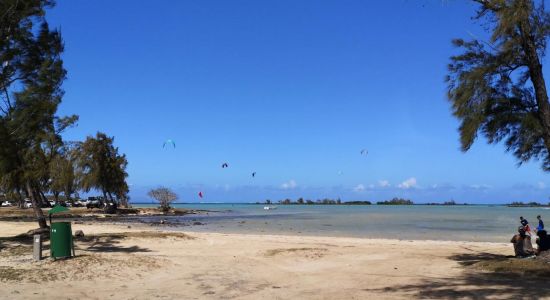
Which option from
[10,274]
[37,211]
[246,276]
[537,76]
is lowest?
[246,276]

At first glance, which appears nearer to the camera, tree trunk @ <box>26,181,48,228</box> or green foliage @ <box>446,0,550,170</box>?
green foliage @ <box>446,0,550,170</box>

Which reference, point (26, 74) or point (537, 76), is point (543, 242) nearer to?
point (537, 76)

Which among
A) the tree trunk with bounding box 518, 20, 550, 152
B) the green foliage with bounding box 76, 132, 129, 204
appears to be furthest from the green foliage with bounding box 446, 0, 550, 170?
the green foliage with bounding box 76, 132, 129, 204

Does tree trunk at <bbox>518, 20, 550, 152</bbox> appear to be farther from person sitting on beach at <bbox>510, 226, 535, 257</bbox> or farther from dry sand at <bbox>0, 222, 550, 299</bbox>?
dry sand at <bbox>0, 222, 550, 299</bbox>

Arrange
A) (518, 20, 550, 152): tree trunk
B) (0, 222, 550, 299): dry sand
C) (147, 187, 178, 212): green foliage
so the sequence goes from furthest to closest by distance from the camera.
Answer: (147, 187, 178, 212): green foliage < (518, 20, 550, 152): tree trunk < (0, 222, 550, 299): dry sand

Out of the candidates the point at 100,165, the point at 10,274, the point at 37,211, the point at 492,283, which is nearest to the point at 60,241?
the point at 10,274

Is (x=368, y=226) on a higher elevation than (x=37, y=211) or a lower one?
lower

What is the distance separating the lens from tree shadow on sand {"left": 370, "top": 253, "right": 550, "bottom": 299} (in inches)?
434

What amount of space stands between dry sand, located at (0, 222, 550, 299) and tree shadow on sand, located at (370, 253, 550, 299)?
0.02 m

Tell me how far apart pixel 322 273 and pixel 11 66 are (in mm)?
13664

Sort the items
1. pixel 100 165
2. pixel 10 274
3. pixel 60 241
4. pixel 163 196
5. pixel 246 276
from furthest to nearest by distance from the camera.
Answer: pixel 163 196, pixel 100 165, pixel 60 241, pixel 246 276, pixel 10 274

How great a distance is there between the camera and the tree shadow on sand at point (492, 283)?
11.0 m

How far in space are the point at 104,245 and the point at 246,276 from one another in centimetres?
832

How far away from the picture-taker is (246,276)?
48.9 ft
